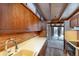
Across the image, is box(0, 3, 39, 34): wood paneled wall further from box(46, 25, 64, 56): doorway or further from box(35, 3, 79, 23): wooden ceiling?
box(46, 25, 64, 56): doorway

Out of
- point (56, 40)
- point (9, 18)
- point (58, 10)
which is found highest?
point (58, 10)

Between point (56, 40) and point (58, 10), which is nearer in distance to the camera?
point (56, 40)

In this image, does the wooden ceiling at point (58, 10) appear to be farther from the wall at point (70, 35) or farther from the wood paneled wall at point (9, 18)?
the wood paneled wall at point (9, 18)

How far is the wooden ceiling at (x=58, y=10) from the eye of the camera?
61.8 inches

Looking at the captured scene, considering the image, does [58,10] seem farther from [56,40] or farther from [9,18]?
[9,18]

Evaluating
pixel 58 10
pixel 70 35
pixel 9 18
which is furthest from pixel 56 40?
pixel 9 18

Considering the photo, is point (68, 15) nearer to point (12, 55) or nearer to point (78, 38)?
point (78, 38)

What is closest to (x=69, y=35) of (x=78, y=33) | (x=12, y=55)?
(x=78, y=33)

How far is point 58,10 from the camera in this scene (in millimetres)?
1842

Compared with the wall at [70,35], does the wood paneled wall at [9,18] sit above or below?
above

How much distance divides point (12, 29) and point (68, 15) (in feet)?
2.51

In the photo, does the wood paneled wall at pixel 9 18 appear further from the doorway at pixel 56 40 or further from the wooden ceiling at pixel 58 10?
the doorway at pixel 56 40

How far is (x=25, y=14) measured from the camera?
2.30m

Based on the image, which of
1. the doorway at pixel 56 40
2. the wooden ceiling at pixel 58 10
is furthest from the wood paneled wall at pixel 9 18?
the doorway at pixel 56 40
